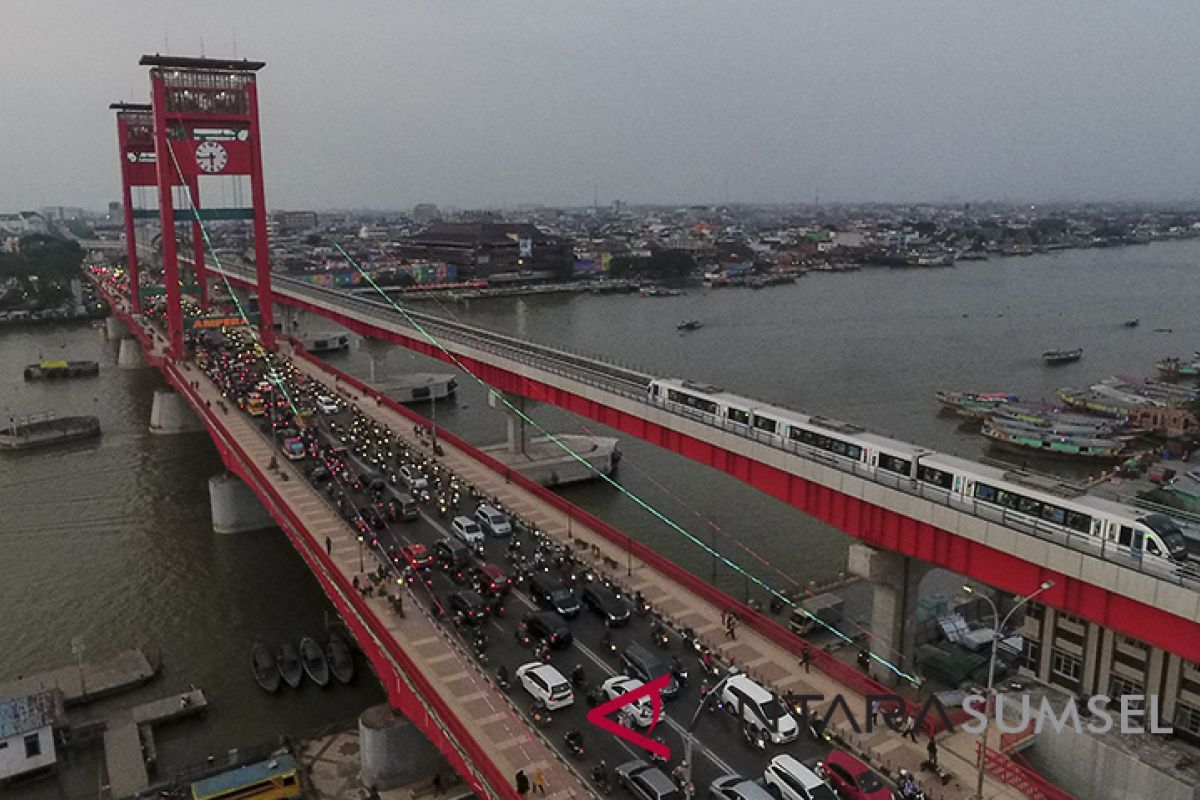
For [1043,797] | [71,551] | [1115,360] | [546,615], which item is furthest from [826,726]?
[1115,360]

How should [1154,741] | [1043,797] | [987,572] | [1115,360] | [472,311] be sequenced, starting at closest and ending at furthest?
[1043,797] < [1154,741] < [987,572] < [1115,360] < [472,311]

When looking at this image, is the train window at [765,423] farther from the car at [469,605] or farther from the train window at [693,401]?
the car at [469,605]

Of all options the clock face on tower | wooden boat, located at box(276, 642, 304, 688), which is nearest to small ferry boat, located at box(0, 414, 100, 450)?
the clock face on tower

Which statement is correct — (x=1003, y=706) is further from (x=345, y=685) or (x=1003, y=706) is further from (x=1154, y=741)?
(x=345, y=685)

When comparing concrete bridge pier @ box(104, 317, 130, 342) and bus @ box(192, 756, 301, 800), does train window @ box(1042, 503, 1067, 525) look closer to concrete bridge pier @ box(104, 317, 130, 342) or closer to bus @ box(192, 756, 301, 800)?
bus @ box(192, 756, 301, 800)

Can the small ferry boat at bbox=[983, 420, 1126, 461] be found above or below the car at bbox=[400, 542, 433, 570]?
below
